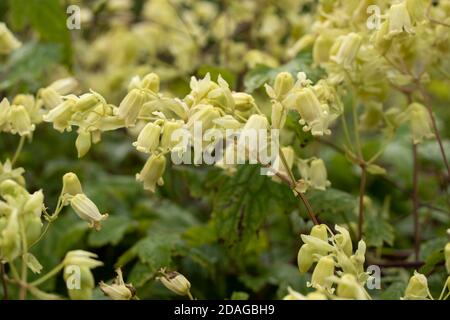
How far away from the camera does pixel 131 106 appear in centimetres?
110

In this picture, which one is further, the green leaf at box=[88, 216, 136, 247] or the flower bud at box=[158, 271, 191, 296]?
the green leaf at box=[88, 216, 136, 247]

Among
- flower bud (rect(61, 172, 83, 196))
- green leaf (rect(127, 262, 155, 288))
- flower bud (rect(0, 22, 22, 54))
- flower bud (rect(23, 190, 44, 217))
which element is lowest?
green leaf (rect(127, 262, 155, 288))

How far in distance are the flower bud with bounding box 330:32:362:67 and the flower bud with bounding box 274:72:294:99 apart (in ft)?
0.59

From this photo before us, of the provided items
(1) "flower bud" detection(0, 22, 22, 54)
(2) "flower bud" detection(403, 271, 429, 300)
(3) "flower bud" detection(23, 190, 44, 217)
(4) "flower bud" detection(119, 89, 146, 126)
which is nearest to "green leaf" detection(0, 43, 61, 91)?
(1) "flower bud" detection(0, 22, 22, 54)

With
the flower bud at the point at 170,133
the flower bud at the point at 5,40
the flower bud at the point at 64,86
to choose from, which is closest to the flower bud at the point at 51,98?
the flower bud at the point at 64,86

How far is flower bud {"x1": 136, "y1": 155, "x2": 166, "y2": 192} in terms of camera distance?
1.14 m

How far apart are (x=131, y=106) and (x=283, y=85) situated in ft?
0.72

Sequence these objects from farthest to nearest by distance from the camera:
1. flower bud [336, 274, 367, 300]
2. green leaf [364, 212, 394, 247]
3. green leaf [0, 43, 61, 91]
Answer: green leaf [0, 43, 61, 91], green leaf [364, 212, 394, 247], flower bud [336, 274, 367, 300]

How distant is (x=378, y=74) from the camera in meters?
1.33

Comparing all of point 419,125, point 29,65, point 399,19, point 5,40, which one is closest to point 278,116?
point 399,19

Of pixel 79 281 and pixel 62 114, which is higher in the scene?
pixel 62 114

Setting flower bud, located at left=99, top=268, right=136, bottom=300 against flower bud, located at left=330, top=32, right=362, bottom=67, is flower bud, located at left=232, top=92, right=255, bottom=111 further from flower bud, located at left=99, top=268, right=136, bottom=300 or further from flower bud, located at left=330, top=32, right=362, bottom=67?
flower bud, located at left=99, top=268, right=136, bottom=300

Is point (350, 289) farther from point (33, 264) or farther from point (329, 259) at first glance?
point (33, 264)
